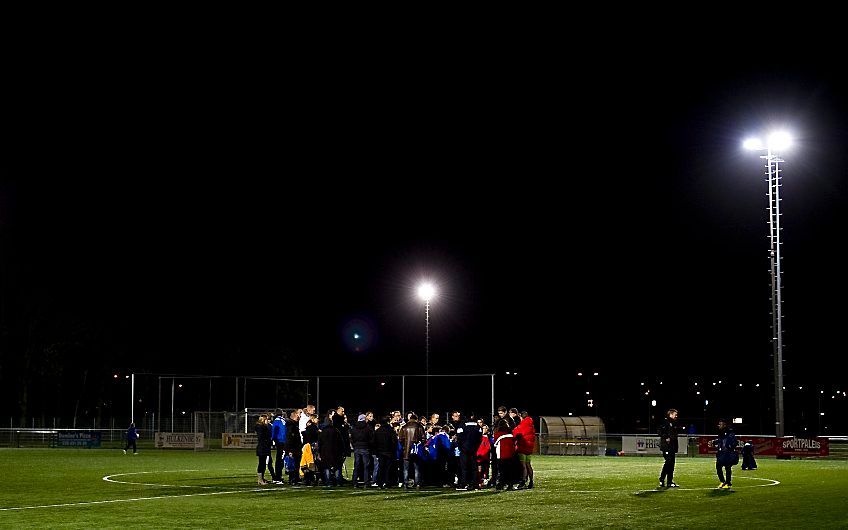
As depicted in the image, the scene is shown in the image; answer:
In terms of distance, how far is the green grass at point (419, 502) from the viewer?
1800 centimetres

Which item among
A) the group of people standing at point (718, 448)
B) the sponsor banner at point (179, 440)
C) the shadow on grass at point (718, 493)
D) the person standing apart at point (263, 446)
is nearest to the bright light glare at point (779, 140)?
the group of people standing at point (718, 448)

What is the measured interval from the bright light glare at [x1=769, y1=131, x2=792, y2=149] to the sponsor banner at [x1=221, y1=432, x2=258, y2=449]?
2589 cm

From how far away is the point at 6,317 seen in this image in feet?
270

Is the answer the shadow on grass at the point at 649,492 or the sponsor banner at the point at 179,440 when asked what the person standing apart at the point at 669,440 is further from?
the sponsor banner at the point at 179,440

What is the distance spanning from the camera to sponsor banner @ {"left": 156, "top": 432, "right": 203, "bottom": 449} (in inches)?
2036

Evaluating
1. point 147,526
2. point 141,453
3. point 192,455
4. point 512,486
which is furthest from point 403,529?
point 141,453

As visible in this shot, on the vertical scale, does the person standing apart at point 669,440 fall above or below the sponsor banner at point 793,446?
above

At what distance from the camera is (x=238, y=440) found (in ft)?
169

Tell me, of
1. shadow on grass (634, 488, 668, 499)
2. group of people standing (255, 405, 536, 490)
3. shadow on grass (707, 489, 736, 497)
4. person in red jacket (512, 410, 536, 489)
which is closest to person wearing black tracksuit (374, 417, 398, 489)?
group of people standing (255, 405, 536, 490)

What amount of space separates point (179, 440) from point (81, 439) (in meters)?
7.12

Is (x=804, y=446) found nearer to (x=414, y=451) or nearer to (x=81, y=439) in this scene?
(x=414, y=451)

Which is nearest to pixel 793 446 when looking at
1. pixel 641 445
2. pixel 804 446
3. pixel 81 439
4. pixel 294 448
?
pixel 804 446

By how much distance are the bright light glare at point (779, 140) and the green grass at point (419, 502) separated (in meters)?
12.9

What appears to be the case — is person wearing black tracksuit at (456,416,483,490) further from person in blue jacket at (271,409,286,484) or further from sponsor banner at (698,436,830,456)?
sponsor banner at (698,436,830,456)
